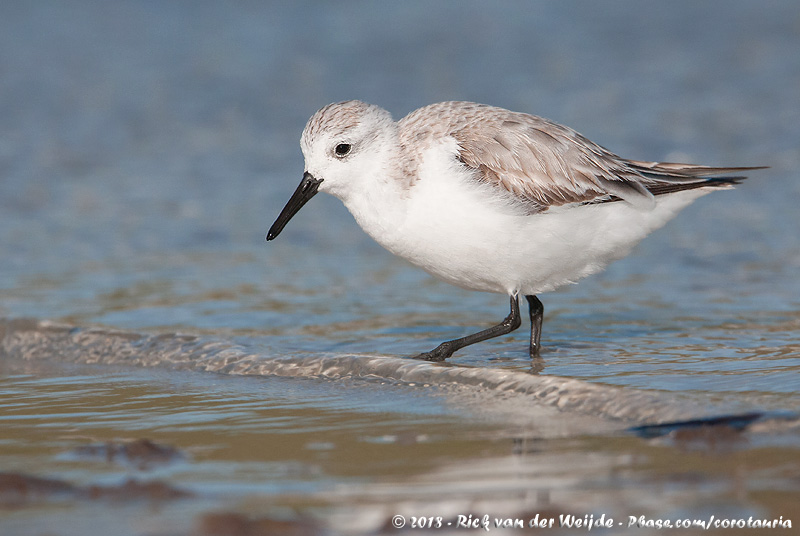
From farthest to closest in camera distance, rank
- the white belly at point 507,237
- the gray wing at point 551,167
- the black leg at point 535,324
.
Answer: the black leg at point 535,324 < the gray wing at point 551,167 < the white belly at point 507,237

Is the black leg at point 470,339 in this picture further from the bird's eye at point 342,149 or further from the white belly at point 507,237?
the bird's eye at point 342,149

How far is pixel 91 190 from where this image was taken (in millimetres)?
10922

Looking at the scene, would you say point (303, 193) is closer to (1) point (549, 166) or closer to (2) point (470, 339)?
(2) point (470, 339)

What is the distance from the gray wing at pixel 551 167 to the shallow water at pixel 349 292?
1.02m

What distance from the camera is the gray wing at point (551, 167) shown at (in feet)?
19.5

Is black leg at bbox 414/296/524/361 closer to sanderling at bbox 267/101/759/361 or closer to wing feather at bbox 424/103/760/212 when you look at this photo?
sanderling at bbox 267/101/759/361

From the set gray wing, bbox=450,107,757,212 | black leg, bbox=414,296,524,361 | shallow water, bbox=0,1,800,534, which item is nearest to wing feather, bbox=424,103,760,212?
gray wing, bbox=450,107,757,212

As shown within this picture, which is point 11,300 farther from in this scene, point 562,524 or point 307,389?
point 562,524

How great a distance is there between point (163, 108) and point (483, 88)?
4.38 meters

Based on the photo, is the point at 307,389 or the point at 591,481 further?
the point at 307,389

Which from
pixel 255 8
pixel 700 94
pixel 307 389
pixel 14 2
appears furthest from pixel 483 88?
pixel 307 389

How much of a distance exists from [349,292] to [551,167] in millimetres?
2608

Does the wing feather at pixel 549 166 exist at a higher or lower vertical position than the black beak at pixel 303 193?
higher

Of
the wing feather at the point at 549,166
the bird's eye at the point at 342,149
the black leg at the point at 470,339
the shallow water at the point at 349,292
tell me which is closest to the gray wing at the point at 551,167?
the wing feather at the point at 549,166
